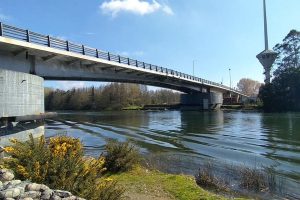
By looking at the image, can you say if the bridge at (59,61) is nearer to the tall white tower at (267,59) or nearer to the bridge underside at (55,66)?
the bridge underside at (55,66)

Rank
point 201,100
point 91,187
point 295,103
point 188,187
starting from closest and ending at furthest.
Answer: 1. point 91,187
2. point 188,187
3. point 295,103
4. point 201,100

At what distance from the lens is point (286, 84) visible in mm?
96750

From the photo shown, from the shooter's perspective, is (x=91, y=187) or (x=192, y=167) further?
(x=192, y=167)

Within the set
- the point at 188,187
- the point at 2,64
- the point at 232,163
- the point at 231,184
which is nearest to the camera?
the point at 188,187

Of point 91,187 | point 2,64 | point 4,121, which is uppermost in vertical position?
point 2,64

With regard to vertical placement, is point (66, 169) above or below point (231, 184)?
above

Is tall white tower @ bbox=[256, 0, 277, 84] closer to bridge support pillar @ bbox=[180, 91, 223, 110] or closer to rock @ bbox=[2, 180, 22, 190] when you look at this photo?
bridge support pillar @ bbox=[180, 91, 223, 110]

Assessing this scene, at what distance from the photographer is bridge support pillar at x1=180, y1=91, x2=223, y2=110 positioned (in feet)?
353

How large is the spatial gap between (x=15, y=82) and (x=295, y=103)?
8348 centimetres

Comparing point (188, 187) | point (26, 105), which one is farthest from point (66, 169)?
point (26, 105)

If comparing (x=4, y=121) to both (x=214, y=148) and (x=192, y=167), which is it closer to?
(x=192, y=167)

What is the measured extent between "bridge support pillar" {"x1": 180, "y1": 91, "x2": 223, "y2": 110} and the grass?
93.3 m

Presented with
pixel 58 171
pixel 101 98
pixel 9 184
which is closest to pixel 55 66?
pixel 58 171

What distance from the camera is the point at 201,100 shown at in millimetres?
108125
